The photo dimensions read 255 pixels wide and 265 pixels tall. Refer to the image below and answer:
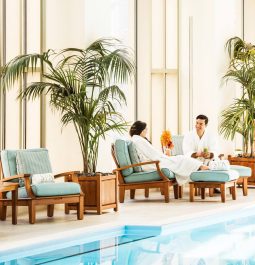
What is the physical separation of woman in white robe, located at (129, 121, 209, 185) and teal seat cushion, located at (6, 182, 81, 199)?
2.35 metres

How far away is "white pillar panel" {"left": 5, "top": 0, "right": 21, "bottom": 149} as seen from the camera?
28.9 feet

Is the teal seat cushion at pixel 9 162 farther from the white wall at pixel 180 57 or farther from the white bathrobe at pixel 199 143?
the white bathrobe at pixel 199 143

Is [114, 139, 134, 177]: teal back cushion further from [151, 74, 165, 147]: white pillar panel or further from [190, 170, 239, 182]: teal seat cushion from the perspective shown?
[151, 74, 165, 147]: white pillar panel

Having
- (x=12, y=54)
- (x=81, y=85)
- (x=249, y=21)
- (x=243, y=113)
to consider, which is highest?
(x=249, y=21)

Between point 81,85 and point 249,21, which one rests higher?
point 249,21

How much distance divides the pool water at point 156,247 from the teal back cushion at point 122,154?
1.83 meters

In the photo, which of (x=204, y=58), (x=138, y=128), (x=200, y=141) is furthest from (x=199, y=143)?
(x=204, y=58)

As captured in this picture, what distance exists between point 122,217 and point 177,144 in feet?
11.3

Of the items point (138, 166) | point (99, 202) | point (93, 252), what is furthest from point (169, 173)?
point (93, 252)

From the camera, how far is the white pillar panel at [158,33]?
40.3 ft

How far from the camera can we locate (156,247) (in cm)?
667

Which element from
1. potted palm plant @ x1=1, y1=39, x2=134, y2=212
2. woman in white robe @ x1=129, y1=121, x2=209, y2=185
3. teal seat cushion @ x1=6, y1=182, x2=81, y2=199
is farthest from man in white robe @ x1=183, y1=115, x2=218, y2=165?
teal seat cushion @ x1=6, y1=182, x2=81, y2=199

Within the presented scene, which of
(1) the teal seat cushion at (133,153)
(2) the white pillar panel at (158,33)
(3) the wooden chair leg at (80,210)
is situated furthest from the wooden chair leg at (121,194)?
(2) the white pillar panel at (158,33)

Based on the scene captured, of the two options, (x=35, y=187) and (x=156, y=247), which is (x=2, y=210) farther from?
(x=156, y=247)
